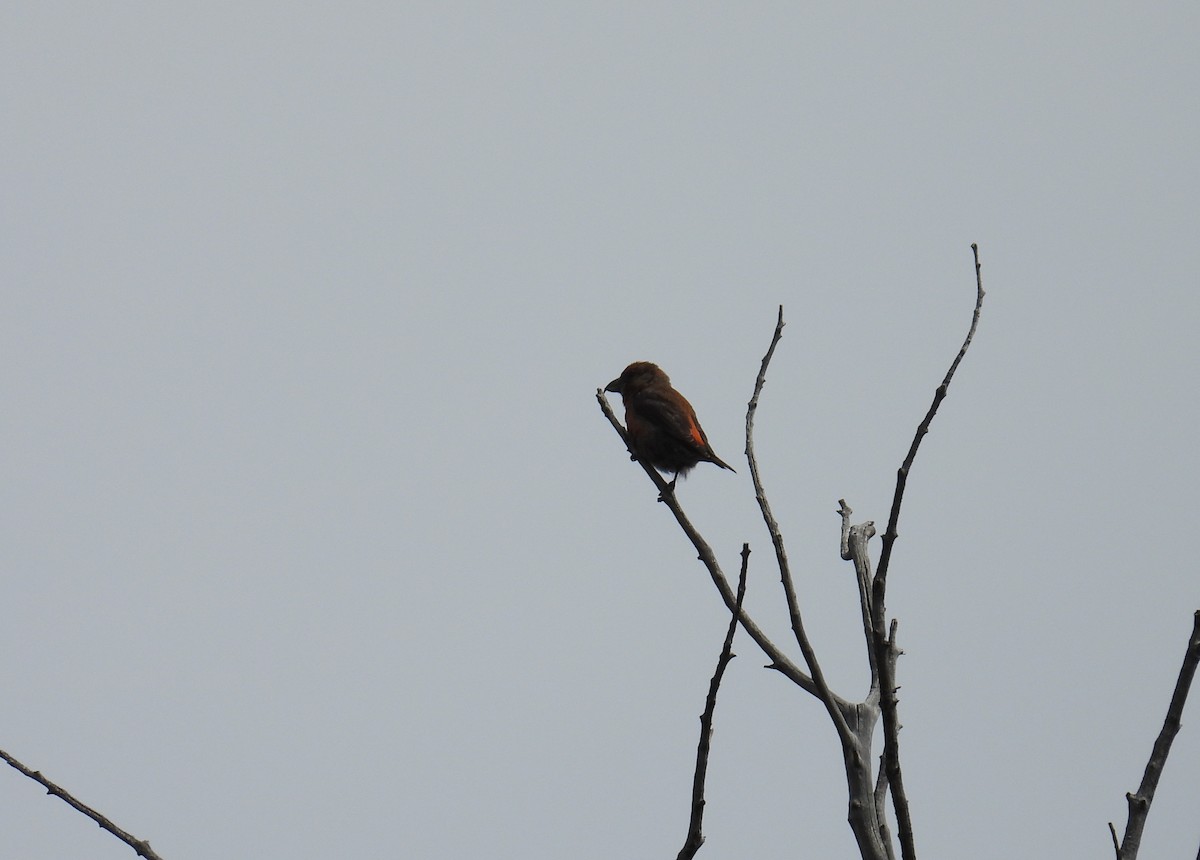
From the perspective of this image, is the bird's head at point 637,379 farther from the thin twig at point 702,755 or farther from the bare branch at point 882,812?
the thin twig at point 702,755

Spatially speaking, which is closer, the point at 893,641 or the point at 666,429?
the point at 893,641

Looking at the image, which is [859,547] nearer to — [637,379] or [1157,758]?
[1157,758]

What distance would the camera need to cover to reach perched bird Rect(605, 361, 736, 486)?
854 cm

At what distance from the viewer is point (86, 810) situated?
2488 mm

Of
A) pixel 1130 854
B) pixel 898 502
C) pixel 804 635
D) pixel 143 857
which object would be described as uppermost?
pixel 898 502

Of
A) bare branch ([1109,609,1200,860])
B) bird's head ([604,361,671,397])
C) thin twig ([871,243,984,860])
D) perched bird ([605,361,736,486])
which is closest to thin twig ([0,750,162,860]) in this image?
thin twig ([871,243,984,860])

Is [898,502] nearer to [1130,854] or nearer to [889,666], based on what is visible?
[889,666]

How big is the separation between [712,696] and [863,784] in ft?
3.72

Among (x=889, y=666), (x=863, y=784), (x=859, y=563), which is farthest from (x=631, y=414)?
(x=889, y=666)

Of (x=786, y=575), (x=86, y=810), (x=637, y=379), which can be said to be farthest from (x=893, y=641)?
(x=637, y=379)

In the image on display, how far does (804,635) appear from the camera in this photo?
3133mm

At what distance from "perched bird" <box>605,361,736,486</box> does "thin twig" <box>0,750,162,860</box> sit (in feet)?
19.7

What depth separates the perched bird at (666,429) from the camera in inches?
336

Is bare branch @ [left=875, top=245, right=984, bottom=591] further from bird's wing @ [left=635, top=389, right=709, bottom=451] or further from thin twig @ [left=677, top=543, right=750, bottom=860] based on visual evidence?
bird's wing @ [left=635, top=389, right=709, bottom=451]
